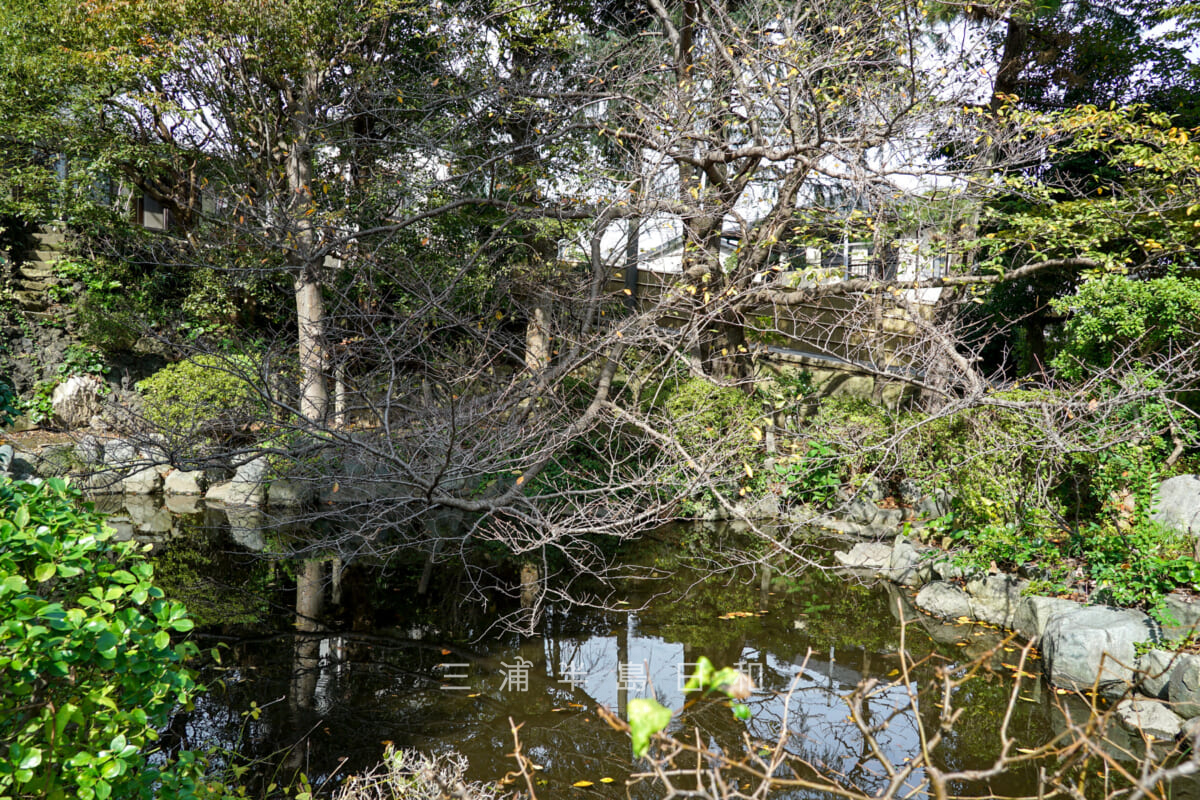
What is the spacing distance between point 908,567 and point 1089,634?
2257 mm

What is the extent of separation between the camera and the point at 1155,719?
14.9 ft

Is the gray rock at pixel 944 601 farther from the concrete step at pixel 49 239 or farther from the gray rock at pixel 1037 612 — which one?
the concrete step at pixel 49 239

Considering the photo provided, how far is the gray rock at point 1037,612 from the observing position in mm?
5641

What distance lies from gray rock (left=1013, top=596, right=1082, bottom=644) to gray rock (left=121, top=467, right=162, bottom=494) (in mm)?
10061

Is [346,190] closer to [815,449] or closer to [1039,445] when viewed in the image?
[815,449]

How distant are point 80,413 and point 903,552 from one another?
38.0 feet

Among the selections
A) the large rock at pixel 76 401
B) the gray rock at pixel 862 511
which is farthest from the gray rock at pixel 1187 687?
the large rock at pixel 76 401

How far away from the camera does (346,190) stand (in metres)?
9.78

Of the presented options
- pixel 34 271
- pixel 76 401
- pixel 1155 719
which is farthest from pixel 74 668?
pixel 34 271

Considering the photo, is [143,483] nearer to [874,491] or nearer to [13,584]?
[13,584]

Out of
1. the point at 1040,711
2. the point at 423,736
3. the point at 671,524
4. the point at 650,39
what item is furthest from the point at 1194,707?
the point at 650,39

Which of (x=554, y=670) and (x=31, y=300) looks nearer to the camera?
(x=554, y=670)

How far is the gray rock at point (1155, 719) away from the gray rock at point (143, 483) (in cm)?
1057

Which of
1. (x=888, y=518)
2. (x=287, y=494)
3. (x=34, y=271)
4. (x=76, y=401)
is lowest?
(x=888, y=518)
